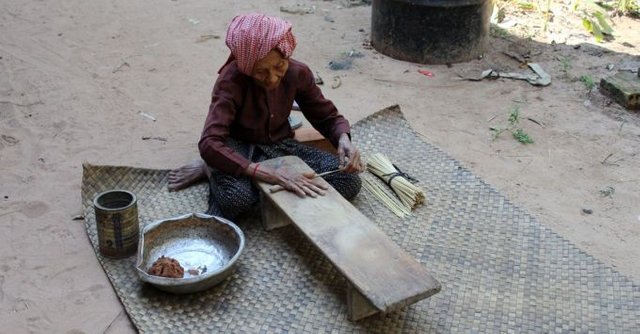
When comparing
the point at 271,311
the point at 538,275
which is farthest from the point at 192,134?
the point at 538,275

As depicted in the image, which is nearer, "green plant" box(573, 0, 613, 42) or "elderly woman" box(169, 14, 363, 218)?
"elderly woman" box(169, 14, 363, 218)

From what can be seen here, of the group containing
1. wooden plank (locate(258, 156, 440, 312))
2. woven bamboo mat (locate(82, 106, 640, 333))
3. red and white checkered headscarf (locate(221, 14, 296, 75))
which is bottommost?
woven bamboo mat (locate(82, 106, 640, 333))

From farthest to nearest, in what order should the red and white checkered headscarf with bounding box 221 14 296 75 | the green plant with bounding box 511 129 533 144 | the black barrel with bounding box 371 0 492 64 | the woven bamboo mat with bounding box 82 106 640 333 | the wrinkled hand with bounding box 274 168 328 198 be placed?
the black barrel with bounding box 371 0 492 64 → the green plant with bounding box 511 129 533 144 → the wrinkled hand with bounding box 274 168 328 198 → the red and white checkered headscarf with bounding box 221 14 296 75 → the woven bamboo mat with bounding box 82 106 640 333

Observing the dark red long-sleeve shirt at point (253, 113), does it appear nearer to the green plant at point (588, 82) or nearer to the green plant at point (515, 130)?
the green plant at point (515, 130)

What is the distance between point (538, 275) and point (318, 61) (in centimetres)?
317

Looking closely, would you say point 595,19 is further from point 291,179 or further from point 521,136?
point 291,179

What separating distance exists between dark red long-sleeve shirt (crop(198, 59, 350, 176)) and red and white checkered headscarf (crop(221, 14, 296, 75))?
0.69ft

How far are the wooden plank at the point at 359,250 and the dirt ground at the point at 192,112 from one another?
2.78 ft

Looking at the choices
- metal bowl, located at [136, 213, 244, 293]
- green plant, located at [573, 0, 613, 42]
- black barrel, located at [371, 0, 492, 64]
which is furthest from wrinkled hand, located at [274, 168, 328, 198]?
green plant, located at [573, 0, 613, 42]

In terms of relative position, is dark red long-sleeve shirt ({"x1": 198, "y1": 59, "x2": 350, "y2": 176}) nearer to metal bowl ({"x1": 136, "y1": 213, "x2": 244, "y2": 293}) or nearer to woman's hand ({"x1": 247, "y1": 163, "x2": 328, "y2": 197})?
woman's hand ({"x1": 247, "y1": 163, "x2": 328, "y2": 197})

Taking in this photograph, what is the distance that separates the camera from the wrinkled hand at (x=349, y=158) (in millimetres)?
3350

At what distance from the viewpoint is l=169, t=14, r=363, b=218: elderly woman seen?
309 cm

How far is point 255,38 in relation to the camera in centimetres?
301

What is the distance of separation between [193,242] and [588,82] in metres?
3.50
